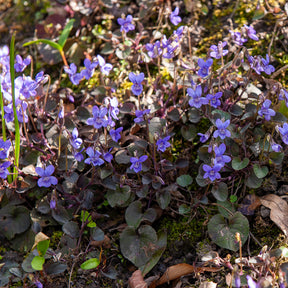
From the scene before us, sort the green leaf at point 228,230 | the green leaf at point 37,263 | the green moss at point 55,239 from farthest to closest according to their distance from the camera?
1. the green moss at point 55,239
2. the green leaf at point 228,230
3. the green leaf at point 37,263

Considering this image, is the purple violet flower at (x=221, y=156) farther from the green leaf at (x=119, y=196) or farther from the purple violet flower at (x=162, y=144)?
the green leaf at (x=119, y=196)

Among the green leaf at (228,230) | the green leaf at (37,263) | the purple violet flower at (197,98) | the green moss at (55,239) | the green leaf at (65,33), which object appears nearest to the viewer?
the green leaf at (37,263)

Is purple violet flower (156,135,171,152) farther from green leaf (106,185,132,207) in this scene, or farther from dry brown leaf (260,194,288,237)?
dry brown leaf (260,194,288,237)

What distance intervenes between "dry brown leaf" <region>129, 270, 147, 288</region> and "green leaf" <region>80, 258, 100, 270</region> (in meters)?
0.22

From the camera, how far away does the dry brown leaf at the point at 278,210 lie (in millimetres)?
2182

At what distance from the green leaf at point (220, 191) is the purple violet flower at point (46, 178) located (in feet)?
2.84

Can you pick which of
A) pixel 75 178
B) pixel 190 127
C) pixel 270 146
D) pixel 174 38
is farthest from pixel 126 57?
pixel 270 146

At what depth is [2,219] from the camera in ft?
7.95

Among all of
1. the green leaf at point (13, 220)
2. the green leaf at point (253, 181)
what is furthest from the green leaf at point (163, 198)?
the green leaf at point (13, 220)

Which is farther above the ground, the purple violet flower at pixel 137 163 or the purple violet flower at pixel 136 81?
the purple violet flower at pixel 136 81

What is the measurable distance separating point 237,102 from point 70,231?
4.23 feet

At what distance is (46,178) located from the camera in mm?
2133

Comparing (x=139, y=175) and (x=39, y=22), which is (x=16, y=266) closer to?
(x=139, y=175)

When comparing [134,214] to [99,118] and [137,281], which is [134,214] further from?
[99,118]
